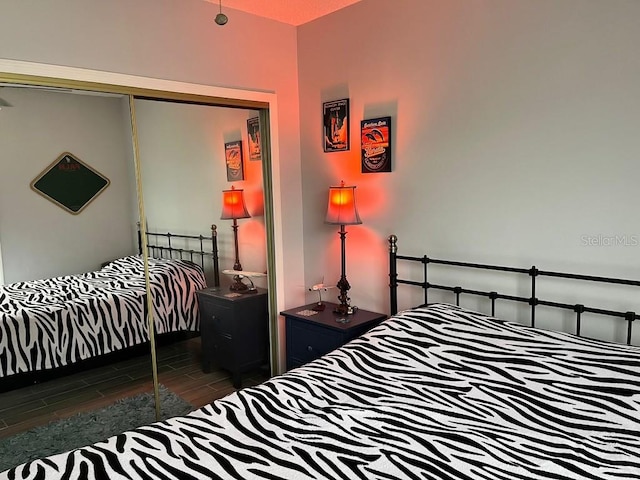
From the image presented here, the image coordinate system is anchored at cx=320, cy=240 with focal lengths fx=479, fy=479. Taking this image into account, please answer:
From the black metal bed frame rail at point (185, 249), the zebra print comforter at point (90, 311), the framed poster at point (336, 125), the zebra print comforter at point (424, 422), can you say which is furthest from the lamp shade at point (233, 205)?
the zebra print comforter at point (424, 422)

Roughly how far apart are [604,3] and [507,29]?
42 centimetres

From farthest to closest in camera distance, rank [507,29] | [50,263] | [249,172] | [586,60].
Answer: [249,172] < [50,263] < [507,29] < [586,60]

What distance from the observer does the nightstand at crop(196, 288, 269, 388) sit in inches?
120

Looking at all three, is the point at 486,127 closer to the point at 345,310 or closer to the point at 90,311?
the point at 345,310

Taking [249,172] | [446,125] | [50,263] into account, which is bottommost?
[50,263]

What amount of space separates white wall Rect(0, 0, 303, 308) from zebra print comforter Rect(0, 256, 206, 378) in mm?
779

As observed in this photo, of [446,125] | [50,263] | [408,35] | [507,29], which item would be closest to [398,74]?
[408,35]

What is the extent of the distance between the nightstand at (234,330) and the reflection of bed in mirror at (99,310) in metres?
0.09

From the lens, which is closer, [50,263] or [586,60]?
[586,60]

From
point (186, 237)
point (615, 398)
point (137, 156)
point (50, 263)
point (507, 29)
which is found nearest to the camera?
Result: point (615, 398)

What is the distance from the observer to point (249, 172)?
10.4 feet

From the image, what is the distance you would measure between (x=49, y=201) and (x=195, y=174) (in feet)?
2.64

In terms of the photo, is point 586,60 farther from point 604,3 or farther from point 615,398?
point 615,398

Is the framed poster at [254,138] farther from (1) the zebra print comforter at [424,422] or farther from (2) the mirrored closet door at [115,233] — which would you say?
(1) the zebra print comforter at [424,422]
